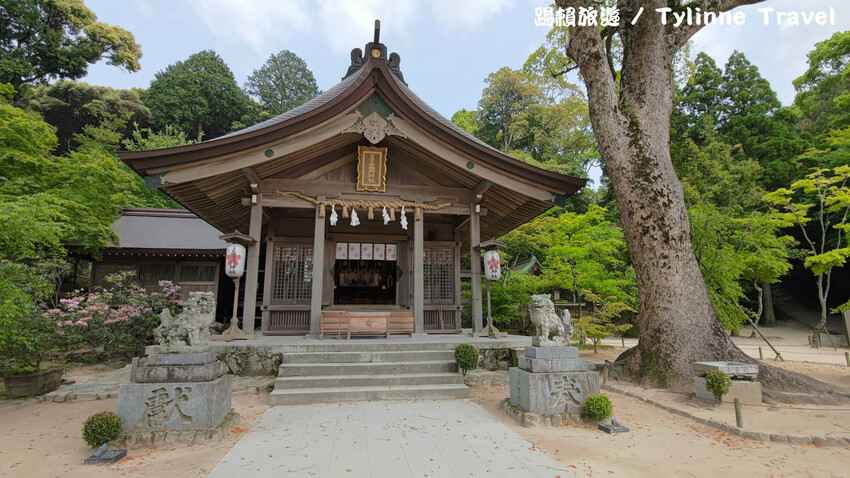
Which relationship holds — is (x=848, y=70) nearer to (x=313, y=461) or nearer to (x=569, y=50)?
(x=569, y=50)

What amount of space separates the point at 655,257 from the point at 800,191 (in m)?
22.2

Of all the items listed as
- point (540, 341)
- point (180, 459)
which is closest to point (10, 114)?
point (180, 459)

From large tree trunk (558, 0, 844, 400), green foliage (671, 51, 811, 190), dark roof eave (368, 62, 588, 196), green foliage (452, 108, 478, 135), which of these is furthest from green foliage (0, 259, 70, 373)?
green foliage (452, 108, 478, 135)

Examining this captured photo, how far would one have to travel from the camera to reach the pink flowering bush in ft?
28.7

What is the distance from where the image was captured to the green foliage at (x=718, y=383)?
5836 mm

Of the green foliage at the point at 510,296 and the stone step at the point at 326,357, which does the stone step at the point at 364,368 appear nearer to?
the stone step at the point at 326,357

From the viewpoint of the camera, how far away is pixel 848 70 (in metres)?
17.6

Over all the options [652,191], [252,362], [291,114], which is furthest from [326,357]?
[652,191]

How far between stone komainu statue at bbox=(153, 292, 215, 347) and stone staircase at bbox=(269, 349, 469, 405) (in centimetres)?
180

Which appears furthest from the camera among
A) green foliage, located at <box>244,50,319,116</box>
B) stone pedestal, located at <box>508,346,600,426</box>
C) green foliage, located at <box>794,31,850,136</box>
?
green foliage, located at <box>244,50,319,116</box>

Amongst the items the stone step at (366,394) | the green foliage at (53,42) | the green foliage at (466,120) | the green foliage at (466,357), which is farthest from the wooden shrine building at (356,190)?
the green foliage at (53,42)

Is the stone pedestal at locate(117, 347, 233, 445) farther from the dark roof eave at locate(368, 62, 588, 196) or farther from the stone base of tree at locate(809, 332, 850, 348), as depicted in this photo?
the stone base of tree at locate(809, 332, 850, 348)

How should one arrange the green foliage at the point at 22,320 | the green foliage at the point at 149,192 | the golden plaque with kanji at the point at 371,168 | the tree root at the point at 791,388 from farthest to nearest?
the green foliage at the point at 149,192 → the golden plaque with kanji at the point at 371,168 → the tree root at the point at 791,388 → the green foliage at the point at 22,320

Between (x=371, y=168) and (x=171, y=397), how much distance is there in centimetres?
631
